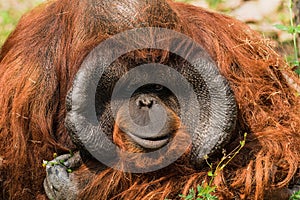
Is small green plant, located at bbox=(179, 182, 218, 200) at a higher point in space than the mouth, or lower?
lower

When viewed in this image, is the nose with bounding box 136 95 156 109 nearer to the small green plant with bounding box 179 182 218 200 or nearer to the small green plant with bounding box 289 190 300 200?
the small green plant with bounding box 179 182 218 200

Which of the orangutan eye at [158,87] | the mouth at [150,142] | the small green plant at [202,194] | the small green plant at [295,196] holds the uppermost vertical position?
the orangutan eye at [158,87]

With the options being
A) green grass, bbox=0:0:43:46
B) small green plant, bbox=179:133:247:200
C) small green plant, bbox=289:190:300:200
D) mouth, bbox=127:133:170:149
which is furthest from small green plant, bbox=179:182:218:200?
green grass, bbox=0:0:43:46

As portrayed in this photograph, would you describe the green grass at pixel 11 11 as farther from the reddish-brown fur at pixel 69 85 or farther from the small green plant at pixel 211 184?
the small green plant at pixel 211 184

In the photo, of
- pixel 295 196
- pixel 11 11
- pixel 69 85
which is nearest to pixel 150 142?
pixel 69 85

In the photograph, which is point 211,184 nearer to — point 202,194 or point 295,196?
point 202,194

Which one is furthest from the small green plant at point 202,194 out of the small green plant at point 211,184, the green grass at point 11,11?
the green grass at point 11,11
